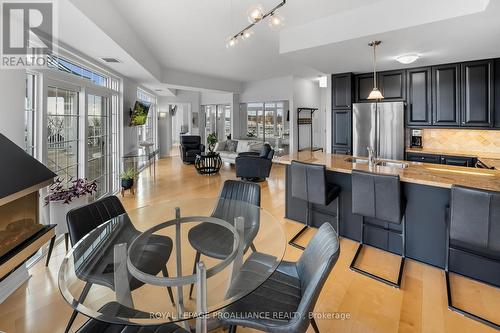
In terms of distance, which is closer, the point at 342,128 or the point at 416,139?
the point at 416,139

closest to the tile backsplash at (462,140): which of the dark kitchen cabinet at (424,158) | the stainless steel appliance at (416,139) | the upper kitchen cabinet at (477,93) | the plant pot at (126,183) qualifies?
the stainless steel appliance at (416,139)

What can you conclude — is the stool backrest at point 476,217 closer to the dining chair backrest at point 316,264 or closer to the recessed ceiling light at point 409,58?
the dining chair backrest at point 316,264

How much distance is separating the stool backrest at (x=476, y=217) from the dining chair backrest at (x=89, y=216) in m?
2.81

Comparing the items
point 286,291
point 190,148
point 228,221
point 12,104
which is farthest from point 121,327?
point 190,148

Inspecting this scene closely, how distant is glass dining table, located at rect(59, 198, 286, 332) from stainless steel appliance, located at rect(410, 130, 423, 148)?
156 inches

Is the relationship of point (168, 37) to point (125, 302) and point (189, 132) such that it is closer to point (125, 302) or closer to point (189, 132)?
point (125, 302)

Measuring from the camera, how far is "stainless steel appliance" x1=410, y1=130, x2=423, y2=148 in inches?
193

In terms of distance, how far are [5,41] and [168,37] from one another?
2.44 m

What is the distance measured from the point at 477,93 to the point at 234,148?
625 cm

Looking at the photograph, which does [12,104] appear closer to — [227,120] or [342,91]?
[342,91]

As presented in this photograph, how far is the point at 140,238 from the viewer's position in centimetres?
206

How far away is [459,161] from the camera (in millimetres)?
4082

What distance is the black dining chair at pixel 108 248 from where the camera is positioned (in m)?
1.54

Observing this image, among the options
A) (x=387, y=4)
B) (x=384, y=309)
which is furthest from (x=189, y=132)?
(x=384, y=309)
